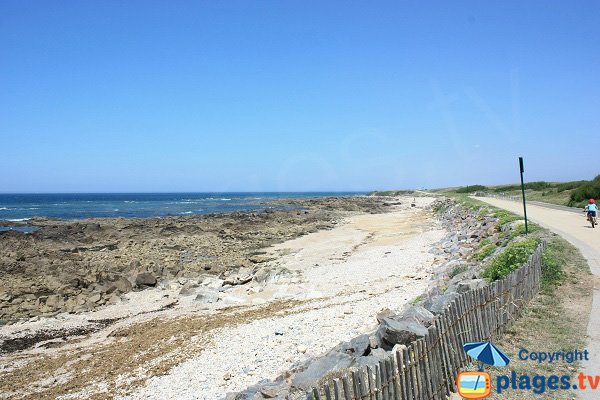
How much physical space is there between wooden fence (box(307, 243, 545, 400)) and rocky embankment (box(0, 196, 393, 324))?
43.8 ft

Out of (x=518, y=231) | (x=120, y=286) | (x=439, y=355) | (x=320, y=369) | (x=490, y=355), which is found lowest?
(x=120, y=286)

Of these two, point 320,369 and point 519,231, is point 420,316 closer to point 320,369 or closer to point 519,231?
point 320,369

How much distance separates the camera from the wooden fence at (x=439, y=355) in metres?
4.88

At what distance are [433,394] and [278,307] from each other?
A: 928cm

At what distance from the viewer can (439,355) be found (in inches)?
244

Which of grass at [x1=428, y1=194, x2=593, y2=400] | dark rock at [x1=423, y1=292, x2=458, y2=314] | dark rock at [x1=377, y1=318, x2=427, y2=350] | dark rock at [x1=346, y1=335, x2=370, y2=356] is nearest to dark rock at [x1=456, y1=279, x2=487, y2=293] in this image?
dark rock at [x1=423, y1=292, x2=458, y2=314]

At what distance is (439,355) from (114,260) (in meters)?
25.4

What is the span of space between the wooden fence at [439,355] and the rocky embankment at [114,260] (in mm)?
13360

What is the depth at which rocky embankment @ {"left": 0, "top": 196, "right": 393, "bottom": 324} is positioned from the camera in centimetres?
1836

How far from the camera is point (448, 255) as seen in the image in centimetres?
2094

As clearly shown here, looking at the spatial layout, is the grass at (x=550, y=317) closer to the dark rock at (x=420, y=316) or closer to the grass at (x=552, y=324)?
the grass at (x=552, y=324)

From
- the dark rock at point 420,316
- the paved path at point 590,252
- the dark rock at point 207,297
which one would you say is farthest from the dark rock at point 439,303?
the dark rock at point 207,297

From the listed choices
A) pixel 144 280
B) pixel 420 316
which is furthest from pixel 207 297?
pixel 420 316

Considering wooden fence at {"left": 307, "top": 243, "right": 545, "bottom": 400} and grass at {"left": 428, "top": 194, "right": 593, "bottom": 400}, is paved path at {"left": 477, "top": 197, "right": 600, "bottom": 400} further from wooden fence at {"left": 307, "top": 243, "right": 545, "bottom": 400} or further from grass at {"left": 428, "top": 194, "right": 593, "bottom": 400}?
wooden fence at {"left": 307, "top": 243, "right": 545, "bottom": 400}
